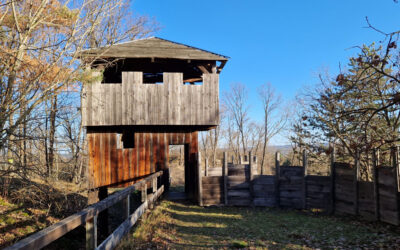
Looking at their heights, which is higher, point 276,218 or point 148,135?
point 148,135

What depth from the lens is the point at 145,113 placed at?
11.4m

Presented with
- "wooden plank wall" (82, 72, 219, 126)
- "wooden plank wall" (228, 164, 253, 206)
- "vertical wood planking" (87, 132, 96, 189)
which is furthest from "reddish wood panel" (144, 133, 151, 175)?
"wooden plank wall" (228, 164, 253, 206)

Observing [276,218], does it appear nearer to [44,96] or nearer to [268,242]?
[268,242]

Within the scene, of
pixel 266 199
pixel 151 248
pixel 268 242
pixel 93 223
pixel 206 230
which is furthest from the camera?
pixel 266 199

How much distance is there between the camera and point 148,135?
12391 millimetres

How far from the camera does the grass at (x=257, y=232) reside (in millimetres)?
6039

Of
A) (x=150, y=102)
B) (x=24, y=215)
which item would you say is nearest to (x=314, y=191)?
(x=150, y=102)

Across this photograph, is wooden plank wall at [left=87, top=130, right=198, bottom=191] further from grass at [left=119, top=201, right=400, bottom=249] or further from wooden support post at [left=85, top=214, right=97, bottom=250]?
wooden support post at [left=85, top=214, right=97, bottom=250]

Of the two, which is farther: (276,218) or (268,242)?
(276,218)

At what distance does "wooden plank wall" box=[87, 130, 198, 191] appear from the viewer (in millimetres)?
11758

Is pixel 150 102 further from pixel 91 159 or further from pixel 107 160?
pixel 91 159

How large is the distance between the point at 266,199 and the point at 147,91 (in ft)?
23.5

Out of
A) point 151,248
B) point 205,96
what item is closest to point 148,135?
point 205,96

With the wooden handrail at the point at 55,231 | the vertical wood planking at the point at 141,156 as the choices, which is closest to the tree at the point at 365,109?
the wooden handrail at the point at 55,231
